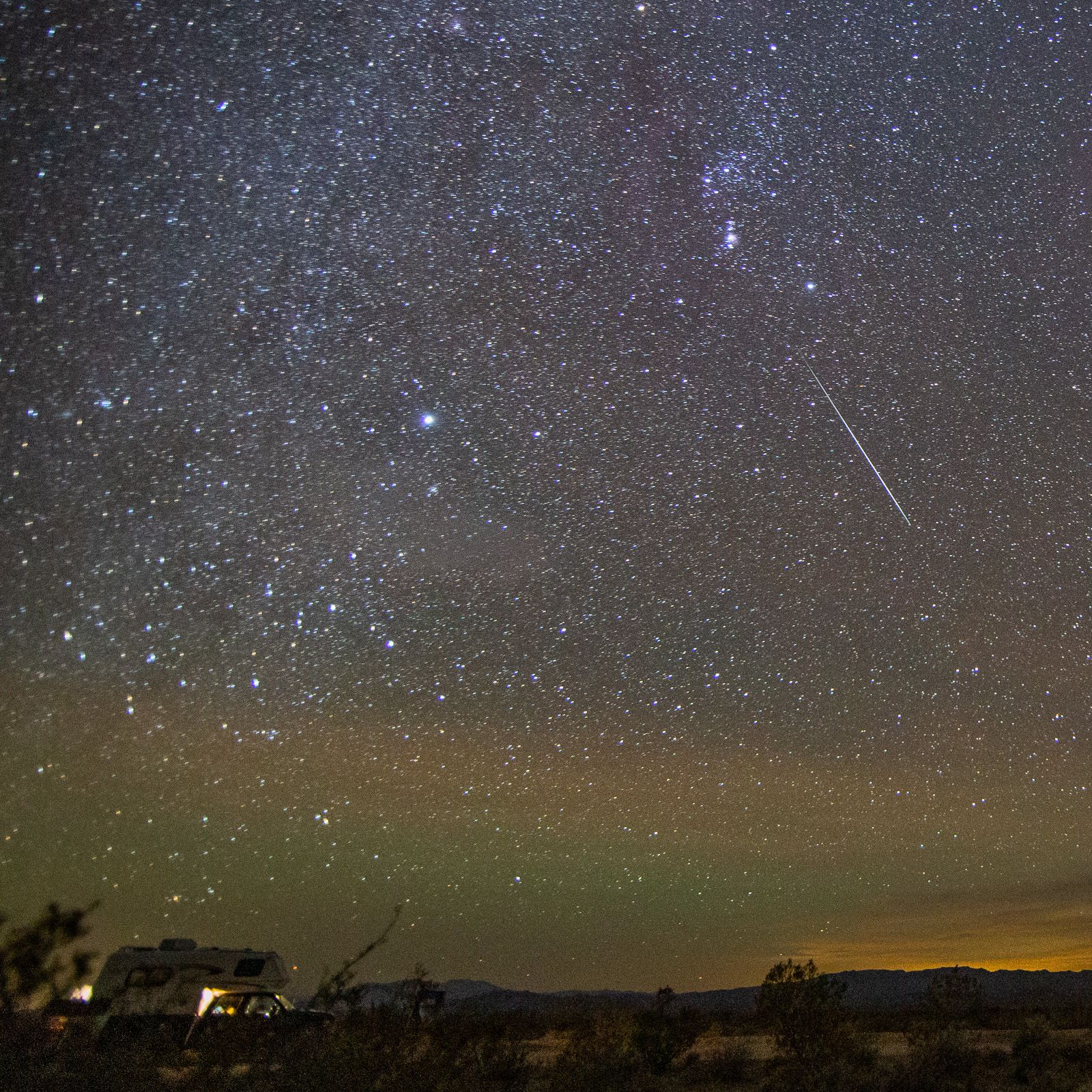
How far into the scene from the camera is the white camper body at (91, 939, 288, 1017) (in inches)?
560

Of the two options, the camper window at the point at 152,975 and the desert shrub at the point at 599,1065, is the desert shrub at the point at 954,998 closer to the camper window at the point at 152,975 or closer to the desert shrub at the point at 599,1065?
the desert shrub at the point at 599,1065

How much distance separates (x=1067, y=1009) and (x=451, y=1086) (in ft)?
113

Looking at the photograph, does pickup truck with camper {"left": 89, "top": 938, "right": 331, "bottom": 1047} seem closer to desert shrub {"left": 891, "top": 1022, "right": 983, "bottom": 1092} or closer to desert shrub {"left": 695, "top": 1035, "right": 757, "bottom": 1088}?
desert shrub {"left": 695, "top": 1035, "right": 757, "bottom": 1088}

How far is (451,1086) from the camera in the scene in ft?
30.0

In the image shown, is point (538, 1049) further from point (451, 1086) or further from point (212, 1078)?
point (212, 1078)

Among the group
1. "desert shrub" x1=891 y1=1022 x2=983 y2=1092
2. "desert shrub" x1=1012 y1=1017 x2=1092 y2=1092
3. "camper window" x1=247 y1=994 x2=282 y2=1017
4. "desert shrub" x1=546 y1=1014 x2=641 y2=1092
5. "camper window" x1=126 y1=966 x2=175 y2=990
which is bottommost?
"desert shrub" x1=1012 y1=1017 x2=1092 y2=1092

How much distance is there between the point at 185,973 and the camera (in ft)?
48.2

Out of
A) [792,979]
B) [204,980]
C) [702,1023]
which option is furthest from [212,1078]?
[702,1023]

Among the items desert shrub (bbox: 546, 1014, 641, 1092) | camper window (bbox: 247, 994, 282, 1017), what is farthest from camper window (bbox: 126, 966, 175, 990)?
desert shrub (bbox: 546, 1014, 641, 1092)

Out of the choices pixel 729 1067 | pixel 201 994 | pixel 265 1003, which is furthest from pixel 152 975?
pixel 729 1067

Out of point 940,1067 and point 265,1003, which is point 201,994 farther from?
point 940,1067

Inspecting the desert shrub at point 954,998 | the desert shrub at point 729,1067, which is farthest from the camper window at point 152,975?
the desert shrub at point 954,998

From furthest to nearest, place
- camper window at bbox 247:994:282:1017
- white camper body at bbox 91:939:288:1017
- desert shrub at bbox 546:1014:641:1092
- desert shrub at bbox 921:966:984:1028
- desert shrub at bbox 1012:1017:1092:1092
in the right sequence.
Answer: desert shrub at bbox 921:966:984:1028 < white camper body at bbox 91:939:288:1017 < desert shrub at bbox 1012:1017:1092:1092 < desert shrub at bbox 546:1014:641:1092 < camper window at bbox 247:994:282:1017

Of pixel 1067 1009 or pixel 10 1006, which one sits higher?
pixel 10 1006
